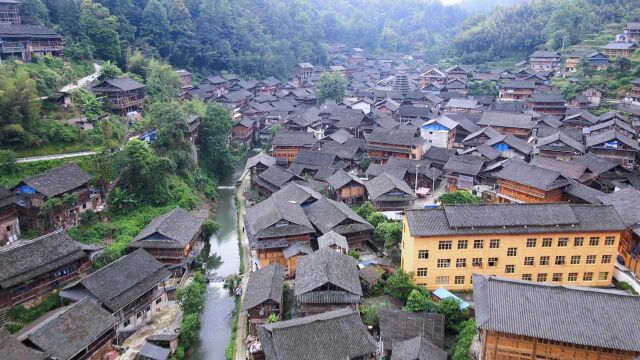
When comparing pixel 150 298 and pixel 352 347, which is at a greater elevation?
pixel 352 347

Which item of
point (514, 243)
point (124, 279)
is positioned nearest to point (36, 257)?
point (124, 279)

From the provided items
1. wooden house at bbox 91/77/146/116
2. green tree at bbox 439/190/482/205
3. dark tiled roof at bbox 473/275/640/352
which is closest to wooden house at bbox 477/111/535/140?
green tree at bbox 439/190/482/205

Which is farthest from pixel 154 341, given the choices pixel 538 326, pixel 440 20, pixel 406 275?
pixel 440 20

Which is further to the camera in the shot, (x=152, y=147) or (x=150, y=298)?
(x=152, y=147)

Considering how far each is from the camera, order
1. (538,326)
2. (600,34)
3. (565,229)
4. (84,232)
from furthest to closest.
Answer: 1. (600,34)
2. (84,232)
3. (565,229)
4. (538,326)

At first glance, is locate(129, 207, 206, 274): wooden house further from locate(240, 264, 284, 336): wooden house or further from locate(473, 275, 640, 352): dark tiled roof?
locate(473, 275, 640, 352): dark tiled roof

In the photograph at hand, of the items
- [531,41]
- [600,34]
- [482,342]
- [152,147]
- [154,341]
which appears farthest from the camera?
[531,41]

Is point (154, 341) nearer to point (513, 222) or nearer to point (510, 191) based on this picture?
point (513, 222)
